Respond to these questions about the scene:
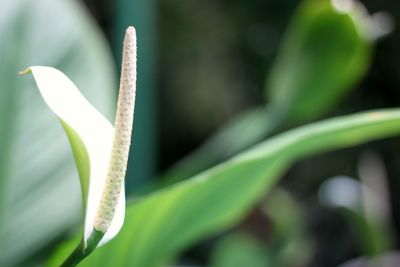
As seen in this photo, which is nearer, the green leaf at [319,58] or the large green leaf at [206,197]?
the large green leaf at [206,197]

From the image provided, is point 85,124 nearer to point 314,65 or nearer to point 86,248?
point 86,248

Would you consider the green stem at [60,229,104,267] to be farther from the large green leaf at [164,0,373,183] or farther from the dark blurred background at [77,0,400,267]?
the dark blurred background at [77,0,400,267]

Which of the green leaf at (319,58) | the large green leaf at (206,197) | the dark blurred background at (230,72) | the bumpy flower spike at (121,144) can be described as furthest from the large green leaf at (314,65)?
the dark blurred background at (230,72)

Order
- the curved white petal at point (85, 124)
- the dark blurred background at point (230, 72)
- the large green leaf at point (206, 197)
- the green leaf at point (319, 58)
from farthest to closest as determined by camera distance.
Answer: the dark blurred background at point (230, 72), the green leaf at point (319, 58), the large green leaf at point (206, 197), the curved white petal at point (85, 124)

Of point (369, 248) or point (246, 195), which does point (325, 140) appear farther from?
point (369, 248)

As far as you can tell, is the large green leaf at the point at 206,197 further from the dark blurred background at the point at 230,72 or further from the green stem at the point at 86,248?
the dark blurred background at the point at 230,72

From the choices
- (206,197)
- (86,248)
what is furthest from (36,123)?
(86,248)
